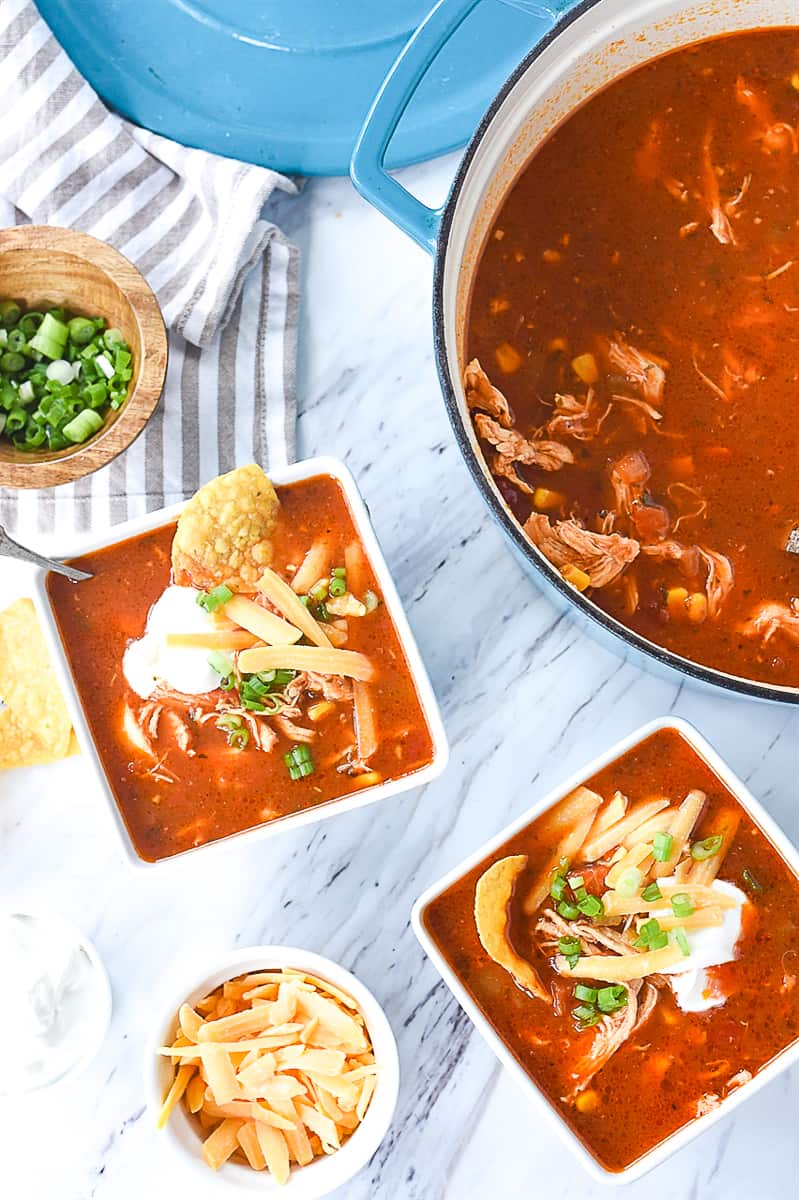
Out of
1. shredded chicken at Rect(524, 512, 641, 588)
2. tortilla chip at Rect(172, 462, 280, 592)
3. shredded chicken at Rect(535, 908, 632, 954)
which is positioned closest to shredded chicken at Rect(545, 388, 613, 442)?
shredded chicken at Rect(524, 512, 641, 588)

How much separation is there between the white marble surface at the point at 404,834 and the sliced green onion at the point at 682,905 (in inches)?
14.5

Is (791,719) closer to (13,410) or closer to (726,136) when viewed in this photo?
(726,136)

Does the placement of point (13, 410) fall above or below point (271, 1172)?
above

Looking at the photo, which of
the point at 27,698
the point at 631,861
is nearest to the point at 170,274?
the point at 27,698

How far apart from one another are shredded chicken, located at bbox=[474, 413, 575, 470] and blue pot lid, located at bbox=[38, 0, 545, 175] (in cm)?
65

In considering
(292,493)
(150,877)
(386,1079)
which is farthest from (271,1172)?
(292,493)

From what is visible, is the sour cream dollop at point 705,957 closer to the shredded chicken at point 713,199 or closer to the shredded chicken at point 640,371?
the shredded chicken at point 640,371

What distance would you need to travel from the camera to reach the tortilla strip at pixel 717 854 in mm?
2229

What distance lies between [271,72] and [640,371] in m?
0.94

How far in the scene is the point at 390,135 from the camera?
1.97m

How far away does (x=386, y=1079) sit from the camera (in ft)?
7.66

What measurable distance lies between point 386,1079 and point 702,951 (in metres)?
0.62

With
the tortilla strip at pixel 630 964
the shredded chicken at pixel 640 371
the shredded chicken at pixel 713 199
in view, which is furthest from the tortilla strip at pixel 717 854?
the shredded chicken at pixel 713 199

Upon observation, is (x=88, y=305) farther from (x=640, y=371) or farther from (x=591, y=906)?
(x=591, y=906)
